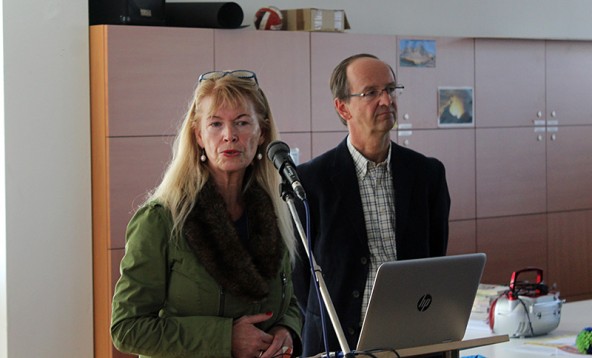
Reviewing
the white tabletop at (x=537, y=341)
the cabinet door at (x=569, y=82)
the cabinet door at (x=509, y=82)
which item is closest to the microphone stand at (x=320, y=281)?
the white tabletop at (x=537, y=341)

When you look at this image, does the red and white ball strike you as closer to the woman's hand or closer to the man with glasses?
the man with glasses

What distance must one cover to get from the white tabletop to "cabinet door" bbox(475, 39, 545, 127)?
2.60 m

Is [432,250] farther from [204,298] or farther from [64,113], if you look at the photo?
[64,113]

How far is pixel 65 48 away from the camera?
5.27 meters

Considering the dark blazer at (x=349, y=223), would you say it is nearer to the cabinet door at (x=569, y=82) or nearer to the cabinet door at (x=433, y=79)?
the cabinet door at (x=433, y=79)

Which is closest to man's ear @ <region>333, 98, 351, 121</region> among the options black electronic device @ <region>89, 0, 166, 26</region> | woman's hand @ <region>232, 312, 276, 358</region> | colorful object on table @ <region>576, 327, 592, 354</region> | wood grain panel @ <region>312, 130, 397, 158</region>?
woman's hand @ <region>232, 312, 276, 358</region>

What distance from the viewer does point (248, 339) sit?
7.70 ft

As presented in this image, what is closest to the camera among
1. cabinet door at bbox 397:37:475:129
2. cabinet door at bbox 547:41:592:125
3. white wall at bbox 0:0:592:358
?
white wall at bbox 0:0:592:358

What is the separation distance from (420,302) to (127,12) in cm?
343

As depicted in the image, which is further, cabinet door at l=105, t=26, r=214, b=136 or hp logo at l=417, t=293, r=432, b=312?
cabinet door at l=105, t=26, r=214, b=136

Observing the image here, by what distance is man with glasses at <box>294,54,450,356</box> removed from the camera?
303 cm

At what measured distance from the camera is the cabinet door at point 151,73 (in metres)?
5.26

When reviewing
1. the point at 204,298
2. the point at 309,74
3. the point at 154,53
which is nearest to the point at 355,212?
the point at 204,298

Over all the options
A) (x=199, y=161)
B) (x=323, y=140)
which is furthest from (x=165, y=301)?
(x=323, y=140)
